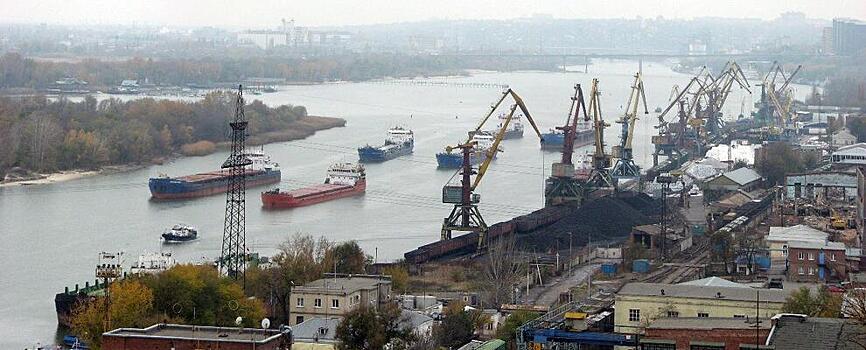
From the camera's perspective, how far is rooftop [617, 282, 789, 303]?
604 cm

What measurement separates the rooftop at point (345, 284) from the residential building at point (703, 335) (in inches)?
81.3

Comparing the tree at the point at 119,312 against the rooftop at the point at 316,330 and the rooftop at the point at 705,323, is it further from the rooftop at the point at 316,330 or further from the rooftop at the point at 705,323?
the rooftop at the point at 705,323

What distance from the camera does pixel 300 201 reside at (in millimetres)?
14406

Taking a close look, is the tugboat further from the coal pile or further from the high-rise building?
the high-rise building

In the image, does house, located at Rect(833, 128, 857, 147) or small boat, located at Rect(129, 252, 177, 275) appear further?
house, located at Rect(833, 128, 857, 147)

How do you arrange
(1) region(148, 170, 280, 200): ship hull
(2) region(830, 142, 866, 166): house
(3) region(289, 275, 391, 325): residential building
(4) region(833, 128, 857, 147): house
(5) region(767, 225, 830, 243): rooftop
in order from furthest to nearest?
(4) region(833, 128, 857, 147): house
(1) region(148, 170, 280, 200): ship hull
(2) region(830, 142, 866, 166): house
(5) region(767, 225, 830, 243): rooftop
(3) region(289, 275, 391, 325): residential building

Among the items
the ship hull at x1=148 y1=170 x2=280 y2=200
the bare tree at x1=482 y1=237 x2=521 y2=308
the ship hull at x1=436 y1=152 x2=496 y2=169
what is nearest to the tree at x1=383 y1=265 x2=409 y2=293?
the bare tree at x1=482 y1=237 x2=521 y2=308

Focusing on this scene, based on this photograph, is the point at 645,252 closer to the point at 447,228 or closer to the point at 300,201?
the point at 447,228

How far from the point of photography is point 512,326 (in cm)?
664

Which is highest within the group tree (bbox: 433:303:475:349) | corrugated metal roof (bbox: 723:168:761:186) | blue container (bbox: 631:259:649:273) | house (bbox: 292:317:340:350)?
house (bbox: 292:317:340:350)

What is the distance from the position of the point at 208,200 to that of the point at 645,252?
5.24 meters

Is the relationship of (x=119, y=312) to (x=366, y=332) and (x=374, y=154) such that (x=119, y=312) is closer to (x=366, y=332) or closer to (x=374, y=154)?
(x=366, y=332)

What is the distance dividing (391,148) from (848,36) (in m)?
19.8

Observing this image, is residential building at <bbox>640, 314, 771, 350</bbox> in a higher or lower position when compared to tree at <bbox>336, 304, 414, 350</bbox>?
higher
